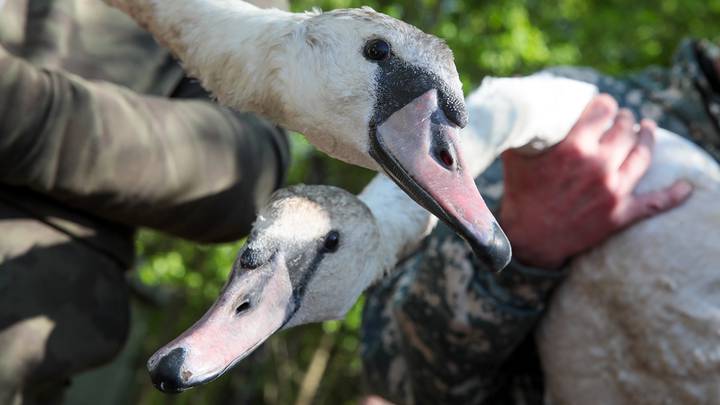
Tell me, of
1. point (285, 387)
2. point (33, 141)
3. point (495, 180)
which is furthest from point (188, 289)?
point (33, 141)

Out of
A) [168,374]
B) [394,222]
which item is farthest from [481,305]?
[168,374]

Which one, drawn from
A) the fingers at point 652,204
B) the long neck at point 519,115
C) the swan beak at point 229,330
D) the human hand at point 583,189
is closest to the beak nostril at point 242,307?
the swan beak at point 229,330

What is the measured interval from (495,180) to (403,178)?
42.3 inches

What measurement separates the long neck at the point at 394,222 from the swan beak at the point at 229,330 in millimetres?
212

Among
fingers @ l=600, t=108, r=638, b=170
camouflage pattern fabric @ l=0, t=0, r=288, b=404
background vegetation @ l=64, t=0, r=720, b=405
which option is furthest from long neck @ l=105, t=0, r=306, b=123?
background vegetation @ l=64, t=0, r=720, b=405

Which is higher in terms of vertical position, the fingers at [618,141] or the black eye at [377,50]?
the black eye at [377,50]

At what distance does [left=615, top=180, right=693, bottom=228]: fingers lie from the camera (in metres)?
1.81

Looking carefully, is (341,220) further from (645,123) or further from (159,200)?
(645,123)

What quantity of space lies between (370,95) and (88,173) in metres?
0.66

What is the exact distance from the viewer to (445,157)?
1111 millimetres

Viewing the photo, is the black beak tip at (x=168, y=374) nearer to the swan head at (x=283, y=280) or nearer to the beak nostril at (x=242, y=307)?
the swan head at (x=283, y=280)

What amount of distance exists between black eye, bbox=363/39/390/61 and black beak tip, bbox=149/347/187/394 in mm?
410

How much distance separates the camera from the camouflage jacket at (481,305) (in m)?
1.96

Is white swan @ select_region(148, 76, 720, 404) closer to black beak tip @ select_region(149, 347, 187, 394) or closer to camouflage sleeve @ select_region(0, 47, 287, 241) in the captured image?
black beak tip @ select_region(149, 347, 187, 394)
